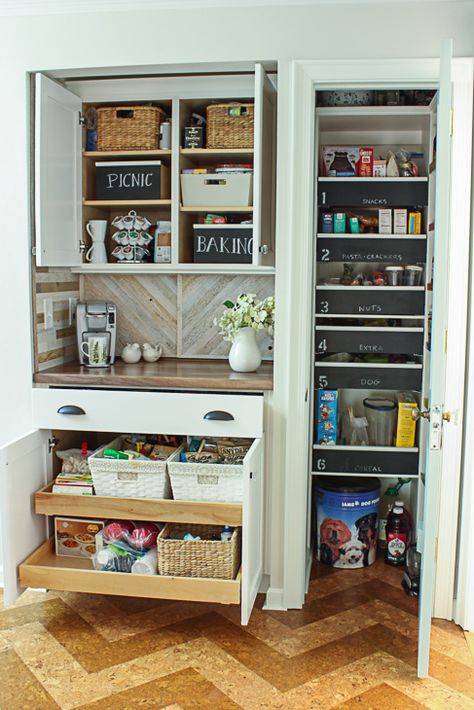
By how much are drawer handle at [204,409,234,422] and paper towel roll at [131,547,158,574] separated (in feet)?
1.95

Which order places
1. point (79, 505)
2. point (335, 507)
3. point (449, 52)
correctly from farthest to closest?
point (335, 507) → point (79, 505) → point (449, 52)

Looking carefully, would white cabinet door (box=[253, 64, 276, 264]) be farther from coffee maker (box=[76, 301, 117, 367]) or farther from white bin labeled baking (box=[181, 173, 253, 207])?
coffee maker (box=[76, 301, 117, 367])

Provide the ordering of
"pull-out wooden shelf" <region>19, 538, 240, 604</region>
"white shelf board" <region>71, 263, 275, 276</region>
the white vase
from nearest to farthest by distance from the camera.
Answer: "pull-out wooden shelf" <region>19, 538, 240, 604</region> → the white vase → "white shelf board" <region>71, 263, 275, 276</region>

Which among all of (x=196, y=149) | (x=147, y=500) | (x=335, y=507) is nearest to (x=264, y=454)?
(x=147, y=500)

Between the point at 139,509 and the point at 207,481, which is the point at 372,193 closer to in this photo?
the point at 207,481

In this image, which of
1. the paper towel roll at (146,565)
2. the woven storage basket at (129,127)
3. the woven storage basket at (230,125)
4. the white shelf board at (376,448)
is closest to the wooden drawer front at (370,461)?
the white shelf board at (376,448)

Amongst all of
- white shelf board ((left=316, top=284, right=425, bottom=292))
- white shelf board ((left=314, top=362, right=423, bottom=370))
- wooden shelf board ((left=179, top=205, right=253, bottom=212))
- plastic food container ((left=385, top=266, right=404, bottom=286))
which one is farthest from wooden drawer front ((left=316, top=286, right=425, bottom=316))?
wooden shelf board ((left=179, top=205, right=253, bottom=212))

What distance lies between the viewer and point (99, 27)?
300cm

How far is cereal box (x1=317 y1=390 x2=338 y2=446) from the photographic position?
11.8 feet

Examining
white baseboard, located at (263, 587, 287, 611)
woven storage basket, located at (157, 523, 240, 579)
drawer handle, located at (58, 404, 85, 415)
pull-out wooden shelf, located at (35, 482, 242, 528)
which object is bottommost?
white baseboard, located at (263, 587, 287, 611)

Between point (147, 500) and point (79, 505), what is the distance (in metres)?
0.29

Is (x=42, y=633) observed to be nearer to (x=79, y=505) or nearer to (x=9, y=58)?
(x=79, y=505)

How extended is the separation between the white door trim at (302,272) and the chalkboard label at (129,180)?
2.30 feet

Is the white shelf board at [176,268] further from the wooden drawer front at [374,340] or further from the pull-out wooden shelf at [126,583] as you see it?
the pull-out wooden shelf at [126,583]
